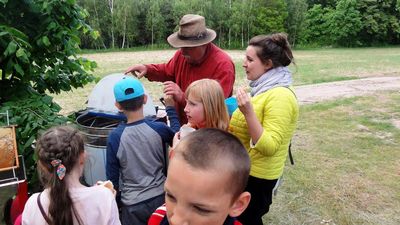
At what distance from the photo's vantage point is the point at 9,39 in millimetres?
2986

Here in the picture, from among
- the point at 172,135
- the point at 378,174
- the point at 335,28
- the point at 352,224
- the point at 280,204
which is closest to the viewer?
the point at 172,135

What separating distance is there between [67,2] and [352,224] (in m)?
3.53

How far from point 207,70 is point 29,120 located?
1.47 m

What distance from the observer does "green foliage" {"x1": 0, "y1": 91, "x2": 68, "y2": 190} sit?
2928mm

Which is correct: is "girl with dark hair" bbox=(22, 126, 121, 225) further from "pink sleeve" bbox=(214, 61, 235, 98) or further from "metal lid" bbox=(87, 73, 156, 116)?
"pink sleeve" bbox=(214, 61, 235, 98)

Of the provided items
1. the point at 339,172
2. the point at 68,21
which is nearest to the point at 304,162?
the point at 339,172

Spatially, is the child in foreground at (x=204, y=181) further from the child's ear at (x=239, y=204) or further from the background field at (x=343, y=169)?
the background field at (x=343, y=169)

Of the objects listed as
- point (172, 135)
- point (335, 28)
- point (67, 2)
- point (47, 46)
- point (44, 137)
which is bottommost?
point (335, 28)

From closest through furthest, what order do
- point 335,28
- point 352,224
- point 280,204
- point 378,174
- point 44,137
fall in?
1. point 44,137
2. point 352,224
3. point 280,204
4. point 378,174
5. point 335,28

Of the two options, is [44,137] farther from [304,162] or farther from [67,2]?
[304,162]

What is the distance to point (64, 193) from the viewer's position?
199 centimetres

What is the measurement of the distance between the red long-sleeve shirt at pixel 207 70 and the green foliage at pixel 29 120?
104cm

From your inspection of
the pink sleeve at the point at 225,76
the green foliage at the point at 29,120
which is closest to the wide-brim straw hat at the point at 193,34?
the pink sleeve at the point at 225,76

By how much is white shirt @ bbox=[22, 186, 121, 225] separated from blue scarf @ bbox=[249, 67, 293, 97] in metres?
1.17
